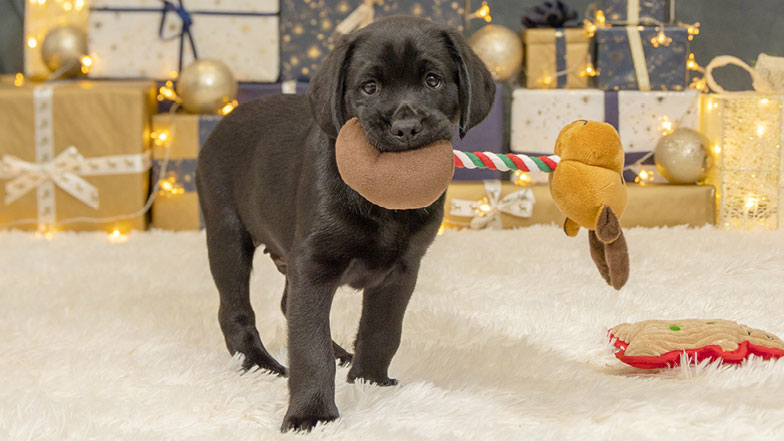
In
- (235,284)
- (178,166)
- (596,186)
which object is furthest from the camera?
(178,166)

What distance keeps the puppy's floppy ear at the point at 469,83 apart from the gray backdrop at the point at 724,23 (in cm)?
296

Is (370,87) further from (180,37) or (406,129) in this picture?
(180,37)

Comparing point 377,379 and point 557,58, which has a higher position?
point 557,58

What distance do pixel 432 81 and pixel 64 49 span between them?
2981mm

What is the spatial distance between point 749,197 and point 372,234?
268cm

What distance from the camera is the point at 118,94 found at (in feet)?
12.1

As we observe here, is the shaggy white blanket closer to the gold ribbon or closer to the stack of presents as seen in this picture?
the stack of presents

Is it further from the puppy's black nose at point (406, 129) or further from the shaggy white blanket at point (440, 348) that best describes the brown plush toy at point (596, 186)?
the puppy's black nose at point (406, 129)

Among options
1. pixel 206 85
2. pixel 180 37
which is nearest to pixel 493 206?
pixel 206 85

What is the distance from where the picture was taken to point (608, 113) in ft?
12.7

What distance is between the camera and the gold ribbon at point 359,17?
155 inches

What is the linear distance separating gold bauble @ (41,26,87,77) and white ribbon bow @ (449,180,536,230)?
6.12 feet

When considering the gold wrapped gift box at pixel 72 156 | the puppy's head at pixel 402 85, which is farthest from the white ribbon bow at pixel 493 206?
the puppy's head at pixel 402 85

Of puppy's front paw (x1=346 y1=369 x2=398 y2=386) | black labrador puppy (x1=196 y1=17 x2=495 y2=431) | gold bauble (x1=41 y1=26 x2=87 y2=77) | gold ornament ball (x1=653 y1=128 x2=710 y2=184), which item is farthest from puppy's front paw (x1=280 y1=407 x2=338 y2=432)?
gold bauble (x1=41 y1=26 x2=87 y2=77)
